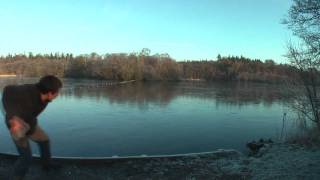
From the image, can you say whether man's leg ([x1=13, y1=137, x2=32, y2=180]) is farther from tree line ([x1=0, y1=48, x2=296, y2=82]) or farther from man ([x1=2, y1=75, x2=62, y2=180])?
tree line ([x1=0, y1=48, x2=296, y2=82])

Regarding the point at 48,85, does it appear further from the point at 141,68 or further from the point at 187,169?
the point at 141,68

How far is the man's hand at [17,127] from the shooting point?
6383 millimetres

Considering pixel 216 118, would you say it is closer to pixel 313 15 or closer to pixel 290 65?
pixel 290 65

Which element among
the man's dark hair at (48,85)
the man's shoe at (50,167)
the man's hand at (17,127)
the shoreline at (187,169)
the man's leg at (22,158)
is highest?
the man's dark hair at (48,85)

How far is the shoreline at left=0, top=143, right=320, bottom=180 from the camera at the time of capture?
339 inches

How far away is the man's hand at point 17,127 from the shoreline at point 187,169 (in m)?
1.72

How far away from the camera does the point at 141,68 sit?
122375 millimetres

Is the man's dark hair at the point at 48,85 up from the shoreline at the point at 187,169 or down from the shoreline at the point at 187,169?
up

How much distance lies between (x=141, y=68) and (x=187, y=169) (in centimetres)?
11321

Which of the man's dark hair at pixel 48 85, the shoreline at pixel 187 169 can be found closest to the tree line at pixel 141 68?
the shoreline at pixel 187 169

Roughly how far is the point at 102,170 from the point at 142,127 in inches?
637

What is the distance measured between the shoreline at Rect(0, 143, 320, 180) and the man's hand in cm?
172

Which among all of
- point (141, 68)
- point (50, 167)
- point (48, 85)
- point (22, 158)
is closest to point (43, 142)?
point (22, 158)

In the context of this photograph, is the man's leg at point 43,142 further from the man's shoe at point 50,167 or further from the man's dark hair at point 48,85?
the man's dark hair at point 48,85
